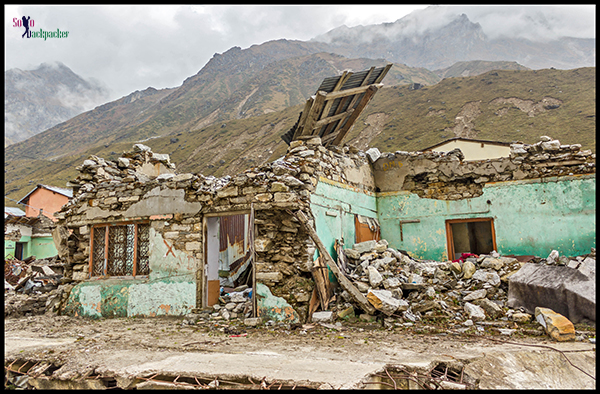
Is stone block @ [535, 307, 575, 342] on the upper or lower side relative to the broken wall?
lower

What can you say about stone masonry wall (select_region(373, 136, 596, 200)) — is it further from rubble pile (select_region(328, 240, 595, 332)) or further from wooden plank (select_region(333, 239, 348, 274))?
wooden plank (select_region(333, 239, 348, 274))

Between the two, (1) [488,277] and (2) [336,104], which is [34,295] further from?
(1) [488,277]

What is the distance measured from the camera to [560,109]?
125 feet

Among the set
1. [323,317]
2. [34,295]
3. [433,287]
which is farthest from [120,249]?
[433,287]

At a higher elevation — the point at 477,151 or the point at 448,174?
the point at 477,151

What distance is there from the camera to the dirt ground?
4145 millimetres

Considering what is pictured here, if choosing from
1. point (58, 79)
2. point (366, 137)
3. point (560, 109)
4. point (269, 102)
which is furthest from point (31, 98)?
point (560, 109)

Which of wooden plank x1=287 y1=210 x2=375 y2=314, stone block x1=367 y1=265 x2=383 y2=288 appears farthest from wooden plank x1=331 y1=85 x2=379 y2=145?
stone block x1=367 y1=265 x2=383 y2=288

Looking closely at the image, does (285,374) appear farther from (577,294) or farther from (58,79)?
(58,79)

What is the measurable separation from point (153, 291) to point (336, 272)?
4.18 metres

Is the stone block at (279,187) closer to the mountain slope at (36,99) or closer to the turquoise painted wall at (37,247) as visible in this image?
the turquoise painted wall at (37,247)

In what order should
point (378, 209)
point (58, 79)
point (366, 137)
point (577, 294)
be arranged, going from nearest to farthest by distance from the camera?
point (577, 294), point (378, 209), point (366, 137), point (58, 79)

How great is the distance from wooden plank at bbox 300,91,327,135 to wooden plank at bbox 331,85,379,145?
1682mm

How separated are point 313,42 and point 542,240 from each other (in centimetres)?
20498
